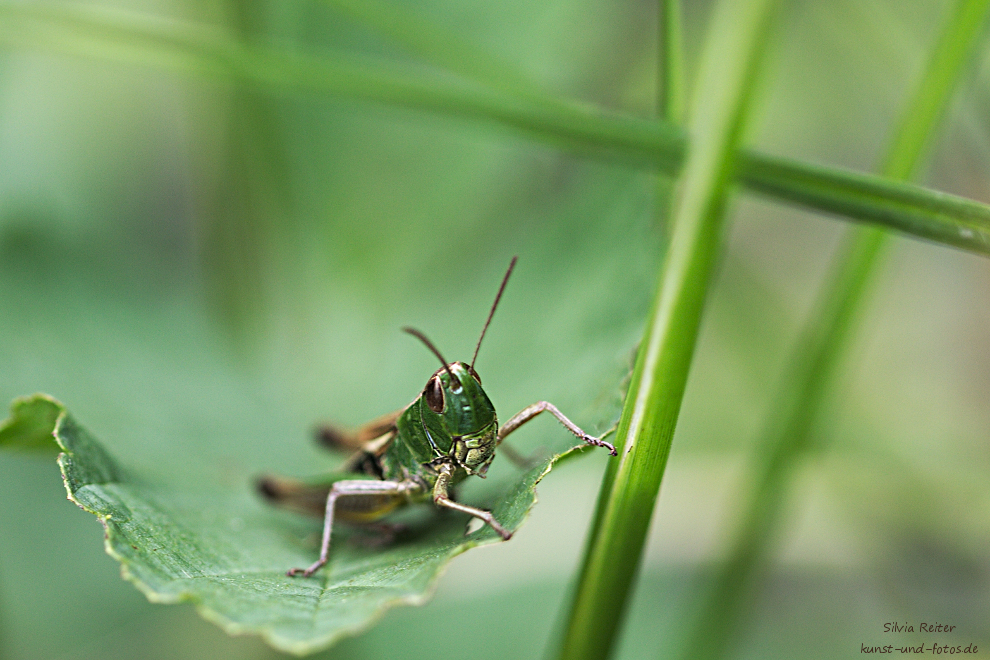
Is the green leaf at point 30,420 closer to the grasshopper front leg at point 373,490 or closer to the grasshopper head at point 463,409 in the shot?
the grasshopper front leg at point 373,490

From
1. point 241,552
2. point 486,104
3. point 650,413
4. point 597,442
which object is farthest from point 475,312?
point 650,413

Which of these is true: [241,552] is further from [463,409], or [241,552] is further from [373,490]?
[463,409]

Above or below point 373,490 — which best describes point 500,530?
below

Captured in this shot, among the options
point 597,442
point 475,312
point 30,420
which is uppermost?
point 475,312

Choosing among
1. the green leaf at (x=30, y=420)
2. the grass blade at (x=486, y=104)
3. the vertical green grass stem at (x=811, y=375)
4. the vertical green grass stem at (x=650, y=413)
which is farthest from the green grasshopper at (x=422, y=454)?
the vertical green grass stem at (x=811, y=375)

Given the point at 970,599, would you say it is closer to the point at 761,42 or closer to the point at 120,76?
the point at 761,42

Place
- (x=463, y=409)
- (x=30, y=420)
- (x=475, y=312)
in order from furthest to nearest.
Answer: (x=475, y=312) < (x=463, y=409) < (x=30, y=420)

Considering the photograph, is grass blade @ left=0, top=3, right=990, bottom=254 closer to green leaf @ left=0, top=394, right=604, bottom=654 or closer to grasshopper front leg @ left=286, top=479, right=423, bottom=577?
green leaf @ left=0, top=394, right=604, bottom=654

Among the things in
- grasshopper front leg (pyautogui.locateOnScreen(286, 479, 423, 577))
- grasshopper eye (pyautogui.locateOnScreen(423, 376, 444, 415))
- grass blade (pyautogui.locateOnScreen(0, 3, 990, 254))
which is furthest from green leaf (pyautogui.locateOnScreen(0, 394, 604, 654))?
grass blade (pyautogui.locateOnScreen(0, 3, 990, 254))
